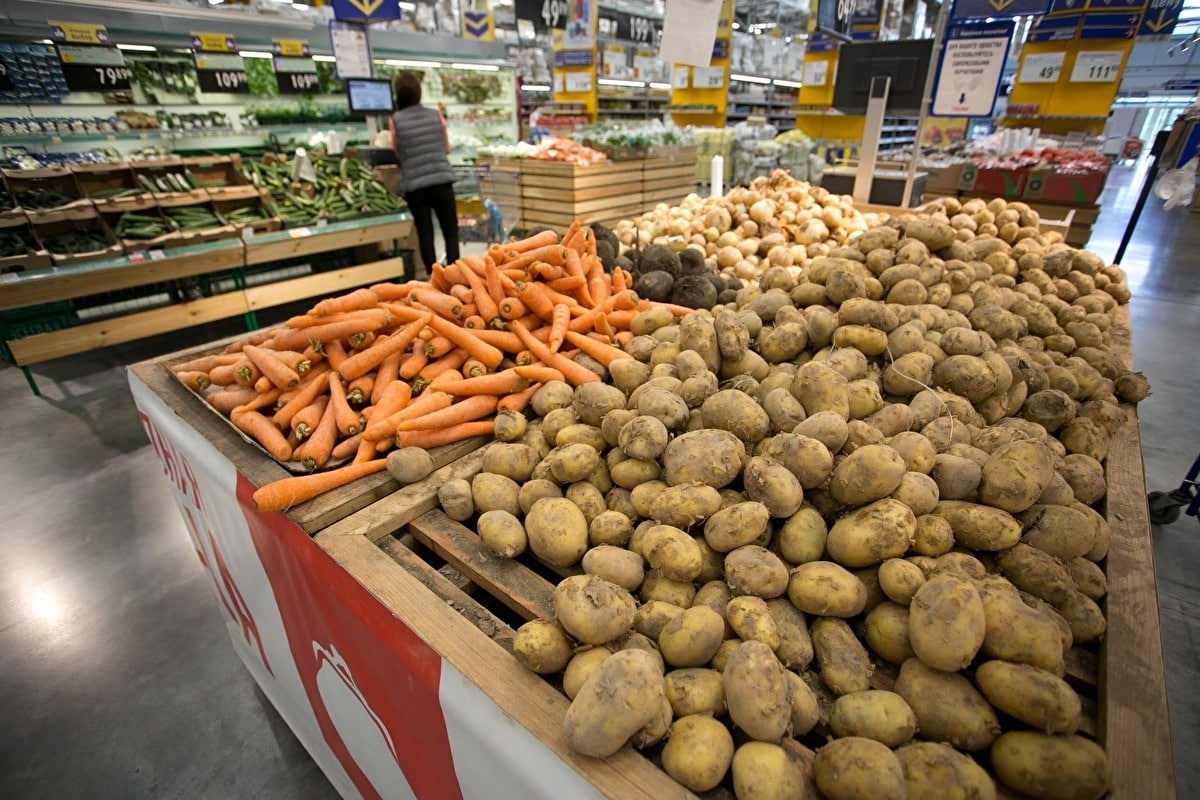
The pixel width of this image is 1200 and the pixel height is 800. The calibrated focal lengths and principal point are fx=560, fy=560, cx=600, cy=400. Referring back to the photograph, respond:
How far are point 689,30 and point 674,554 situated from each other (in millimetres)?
3513

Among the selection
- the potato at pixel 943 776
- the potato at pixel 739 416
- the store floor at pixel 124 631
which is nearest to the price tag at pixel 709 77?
the store floor at pixel 124 631

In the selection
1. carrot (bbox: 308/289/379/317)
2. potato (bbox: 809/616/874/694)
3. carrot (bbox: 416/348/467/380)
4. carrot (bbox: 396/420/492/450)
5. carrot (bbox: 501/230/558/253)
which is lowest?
potato (bbox: 809/616/874/694)

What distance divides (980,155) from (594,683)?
8910mm

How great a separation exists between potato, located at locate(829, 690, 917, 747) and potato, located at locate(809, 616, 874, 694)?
2.1 inches

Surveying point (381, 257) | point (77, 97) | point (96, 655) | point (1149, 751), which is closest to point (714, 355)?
point (1149, 751)

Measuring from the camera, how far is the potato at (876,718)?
33.6 inches

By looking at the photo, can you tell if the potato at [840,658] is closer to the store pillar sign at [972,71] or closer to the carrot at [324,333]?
the carrot at [324,333]

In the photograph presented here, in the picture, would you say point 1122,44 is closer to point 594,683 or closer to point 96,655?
point 594,683

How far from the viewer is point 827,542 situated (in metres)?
1.13

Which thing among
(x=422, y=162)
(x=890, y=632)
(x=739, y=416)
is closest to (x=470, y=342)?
(x=739, y=416)

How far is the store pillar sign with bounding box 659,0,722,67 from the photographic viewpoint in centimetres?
337

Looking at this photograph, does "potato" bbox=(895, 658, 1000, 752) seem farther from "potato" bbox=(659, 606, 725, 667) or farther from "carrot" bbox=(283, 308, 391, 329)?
"carrot" bbox=(283, 308, 391, 329)

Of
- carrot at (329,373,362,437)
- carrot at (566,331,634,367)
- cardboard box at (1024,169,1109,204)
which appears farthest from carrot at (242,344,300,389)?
cardboard box at (1024,169,1109,204)

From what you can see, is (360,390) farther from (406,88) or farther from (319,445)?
(406,88)
